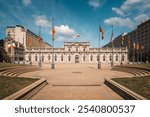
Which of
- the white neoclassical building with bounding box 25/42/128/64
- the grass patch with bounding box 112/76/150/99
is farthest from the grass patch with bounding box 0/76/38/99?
the white neoclassical building with bounding box 25/42/128/64

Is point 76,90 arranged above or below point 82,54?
below

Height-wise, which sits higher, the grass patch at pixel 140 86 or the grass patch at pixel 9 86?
the grass patch at pixel 9 86

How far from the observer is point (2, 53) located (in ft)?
167

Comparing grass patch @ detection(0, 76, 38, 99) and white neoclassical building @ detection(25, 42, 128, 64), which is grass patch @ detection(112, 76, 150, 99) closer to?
grass patch @ detection(0, 76, 38, 99)

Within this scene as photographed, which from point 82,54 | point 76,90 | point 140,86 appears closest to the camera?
point 140,86

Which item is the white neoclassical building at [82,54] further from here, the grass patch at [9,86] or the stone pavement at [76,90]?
the grass patch at [9,86]

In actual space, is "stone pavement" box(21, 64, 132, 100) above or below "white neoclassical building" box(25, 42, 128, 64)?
below

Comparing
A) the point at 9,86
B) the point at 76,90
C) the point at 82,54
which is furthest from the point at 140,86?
the point at 82,54

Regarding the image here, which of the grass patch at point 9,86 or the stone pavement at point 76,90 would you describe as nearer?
the grass patch at point 9,86

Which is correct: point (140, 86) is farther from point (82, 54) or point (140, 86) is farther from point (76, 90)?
point (82, 54)

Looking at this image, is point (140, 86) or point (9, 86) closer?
point (9, 86)

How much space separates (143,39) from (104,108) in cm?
9207

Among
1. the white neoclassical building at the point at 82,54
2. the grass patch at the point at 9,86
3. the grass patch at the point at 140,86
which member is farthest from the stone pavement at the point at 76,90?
the white neoclassical building at the point at 82,54

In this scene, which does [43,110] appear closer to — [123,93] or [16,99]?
[16,99]
